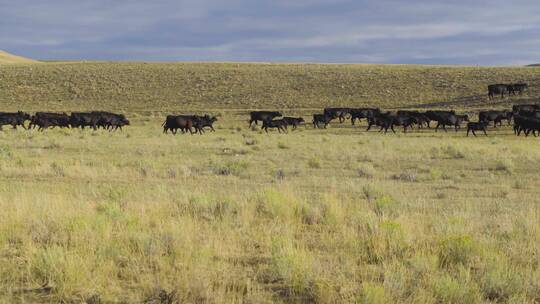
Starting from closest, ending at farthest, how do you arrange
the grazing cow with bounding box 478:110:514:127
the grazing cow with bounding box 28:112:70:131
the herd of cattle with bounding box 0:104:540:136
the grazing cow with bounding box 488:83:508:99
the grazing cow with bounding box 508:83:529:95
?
the herd of cattle with bounding box 0:104:540:136 < the grazing cow with bounding box 478:110:514:127 < the grazing cow with bounding box 28:112:70:131 < the grazing cow with bounding box 488:83:508:99 < the grazing cow with bounding box 508:83:529:95

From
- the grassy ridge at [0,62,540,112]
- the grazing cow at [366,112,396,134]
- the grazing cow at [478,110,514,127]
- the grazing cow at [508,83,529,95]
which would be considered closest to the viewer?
the grazing cow at [366,112,396,134]

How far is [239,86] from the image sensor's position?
7362cm

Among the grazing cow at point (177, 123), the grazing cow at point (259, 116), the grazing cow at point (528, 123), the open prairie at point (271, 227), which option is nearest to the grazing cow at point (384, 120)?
the grazing cow at point (528, 123)

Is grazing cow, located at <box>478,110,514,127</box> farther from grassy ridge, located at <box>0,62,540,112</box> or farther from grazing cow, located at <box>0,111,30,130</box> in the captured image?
grazing cow, located at <box>0,111,30,130</box>

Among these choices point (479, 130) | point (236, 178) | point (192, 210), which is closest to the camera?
point (192, 210)

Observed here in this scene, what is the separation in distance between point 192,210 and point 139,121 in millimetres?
42115

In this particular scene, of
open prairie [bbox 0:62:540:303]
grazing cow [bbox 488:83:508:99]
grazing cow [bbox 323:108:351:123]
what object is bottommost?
open prairie [bbox 0:62:540:303]

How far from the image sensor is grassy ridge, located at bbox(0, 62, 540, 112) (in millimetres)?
62812

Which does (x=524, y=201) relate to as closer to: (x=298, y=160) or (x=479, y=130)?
(x=298, y=160)

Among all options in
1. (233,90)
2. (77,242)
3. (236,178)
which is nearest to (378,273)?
(77,242)

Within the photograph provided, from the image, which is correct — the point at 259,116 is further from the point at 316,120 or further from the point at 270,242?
the point at 270,242

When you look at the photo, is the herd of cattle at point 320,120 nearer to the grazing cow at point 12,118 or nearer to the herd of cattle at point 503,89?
the grazing cow at point 12,118

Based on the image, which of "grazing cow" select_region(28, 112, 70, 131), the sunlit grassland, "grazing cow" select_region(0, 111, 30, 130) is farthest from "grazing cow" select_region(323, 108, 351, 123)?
the sunlit grassland

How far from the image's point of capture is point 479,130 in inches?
1427
